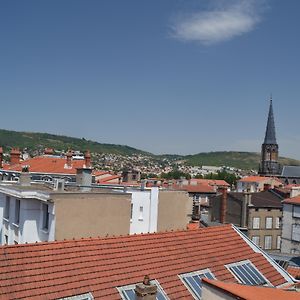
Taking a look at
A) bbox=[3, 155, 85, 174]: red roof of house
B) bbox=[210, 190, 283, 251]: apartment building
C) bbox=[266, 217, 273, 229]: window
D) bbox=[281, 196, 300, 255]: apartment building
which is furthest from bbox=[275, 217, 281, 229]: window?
bbox=[3, 155, 85, 174]: red roof of house

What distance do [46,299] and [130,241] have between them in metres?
5.25

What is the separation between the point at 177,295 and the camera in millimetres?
15781

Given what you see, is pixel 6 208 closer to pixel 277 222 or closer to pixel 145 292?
pixel 145 292

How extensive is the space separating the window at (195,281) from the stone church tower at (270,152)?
14748 centimetres

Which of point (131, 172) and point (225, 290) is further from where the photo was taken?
point (131, 172)

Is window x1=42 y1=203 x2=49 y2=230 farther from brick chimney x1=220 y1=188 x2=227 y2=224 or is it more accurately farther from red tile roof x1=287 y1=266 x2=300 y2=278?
brick chimney x1=220 y1=188 x2=227 y2=224

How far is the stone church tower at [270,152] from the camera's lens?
161 m

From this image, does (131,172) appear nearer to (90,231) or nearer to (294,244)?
(294,244)

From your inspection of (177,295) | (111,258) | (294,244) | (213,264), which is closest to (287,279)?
(213,264)

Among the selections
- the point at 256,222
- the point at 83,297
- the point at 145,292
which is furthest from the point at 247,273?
the point at 256,222

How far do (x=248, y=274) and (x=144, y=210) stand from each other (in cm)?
1147

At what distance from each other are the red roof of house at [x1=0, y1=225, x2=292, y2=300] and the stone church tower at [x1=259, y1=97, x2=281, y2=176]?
145m

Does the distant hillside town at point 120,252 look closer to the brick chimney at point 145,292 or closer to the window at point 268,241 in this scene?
the brick chimney at point 145,292

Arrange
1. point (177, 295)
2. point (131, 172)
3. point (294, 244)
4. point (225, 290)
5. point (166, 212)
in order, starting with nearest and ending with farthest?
point (225, 290) < point (177, 295) < point (166, 212) < point (294, 244) < point (131, 172)
